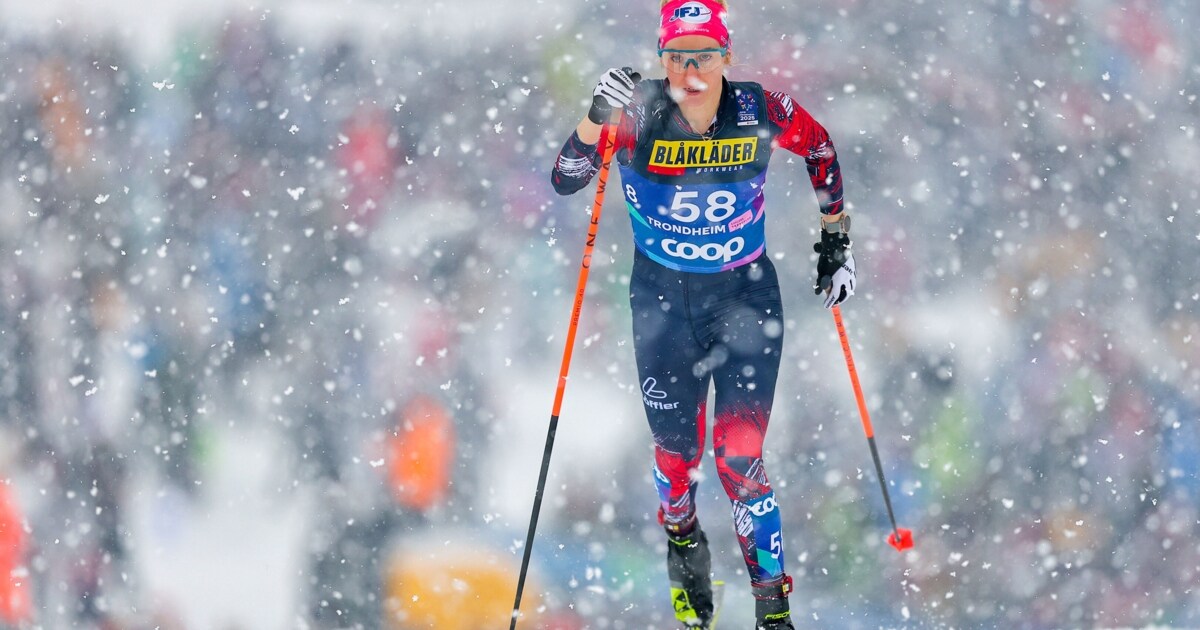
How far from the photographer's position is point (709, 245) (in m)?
3.86

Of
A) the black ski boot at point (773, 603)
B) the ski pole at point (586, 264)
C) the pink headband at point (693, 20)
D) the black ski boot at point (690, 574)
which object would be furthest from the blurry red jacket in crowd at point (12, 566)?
the pink headband at point (693, 20)

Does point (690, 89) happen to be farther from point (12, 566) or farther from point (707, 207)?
point (12, 566)

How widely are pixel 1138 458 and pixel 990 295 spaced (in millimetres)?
1164

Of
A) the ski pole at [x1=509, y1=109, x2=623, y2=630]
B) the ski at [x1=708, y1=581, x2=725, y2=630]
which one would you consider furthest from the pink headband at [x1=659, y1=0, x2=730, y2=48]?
the ski at [x1=708, y1=581, x2=725, y2=630]

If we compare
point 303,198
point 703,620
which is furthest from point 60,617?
point 703,620

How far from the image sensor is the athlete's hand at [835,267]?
4.05m

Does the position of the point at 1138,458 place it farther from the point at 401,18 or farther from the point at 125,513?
the point at 125,513

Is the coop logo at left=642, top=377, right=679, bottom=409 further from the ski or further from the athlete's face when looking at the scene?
the ski

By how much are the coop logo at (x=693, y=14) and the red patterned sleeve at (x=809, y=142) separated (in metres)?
0.43

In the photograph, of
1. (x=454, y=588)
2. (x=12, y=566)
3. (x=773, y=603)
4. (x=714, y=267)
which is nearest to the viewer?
(x=714, y=267)

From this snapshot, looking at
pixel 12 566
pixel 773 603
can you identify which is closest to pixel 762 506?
pixel 773 603

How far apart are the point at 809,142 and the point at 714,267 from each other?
1.90ft

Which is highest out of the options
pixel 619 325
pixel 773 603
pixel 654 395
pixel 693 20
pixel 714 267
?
pixel 619 325

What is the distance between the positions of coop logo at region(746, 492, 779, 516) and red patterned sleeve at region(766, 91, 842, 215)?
110 centimetres
